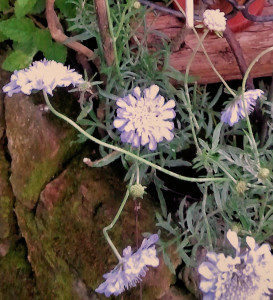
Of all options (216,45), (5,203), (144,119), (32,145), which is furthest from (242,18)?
(5,203)

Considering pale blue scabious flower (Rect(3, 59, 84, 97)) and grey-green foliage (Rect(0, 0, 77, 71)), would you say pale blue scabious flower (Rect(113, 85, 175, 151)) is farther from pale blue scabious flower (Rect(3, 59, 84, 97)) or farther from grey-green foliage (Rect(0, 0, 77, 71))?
grey-green foliage (Rect(0, 0, 77, 71))

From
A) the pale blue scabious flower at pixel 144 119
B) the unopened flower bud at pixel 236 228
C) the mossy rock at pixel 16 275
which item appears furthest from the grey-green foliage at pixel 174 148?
the mossy rock at pixel 16 275

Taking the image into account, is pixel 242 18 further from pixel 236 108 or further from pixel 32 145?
pixel 32 145

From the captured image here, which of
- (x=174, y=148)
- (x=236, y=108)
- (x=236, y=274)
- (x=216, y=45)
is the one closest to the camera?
(x=236, y=274)

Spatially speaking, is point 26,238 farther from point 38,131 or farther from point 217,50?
point 217,50

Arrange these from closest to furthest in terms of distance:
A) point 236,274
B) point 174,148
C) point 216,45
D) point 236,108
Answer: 1. point 236,274
2. point 236,108
3. point 174,148
4. point 216,45

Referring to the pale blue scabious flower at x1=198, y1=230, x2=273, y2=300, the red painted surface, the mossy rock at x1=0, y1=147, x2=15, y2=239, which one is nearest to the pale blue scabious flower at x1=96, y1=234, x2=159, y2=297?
the pale blue scabious flower at x1=198, y1=230, x2=273, y2=300
